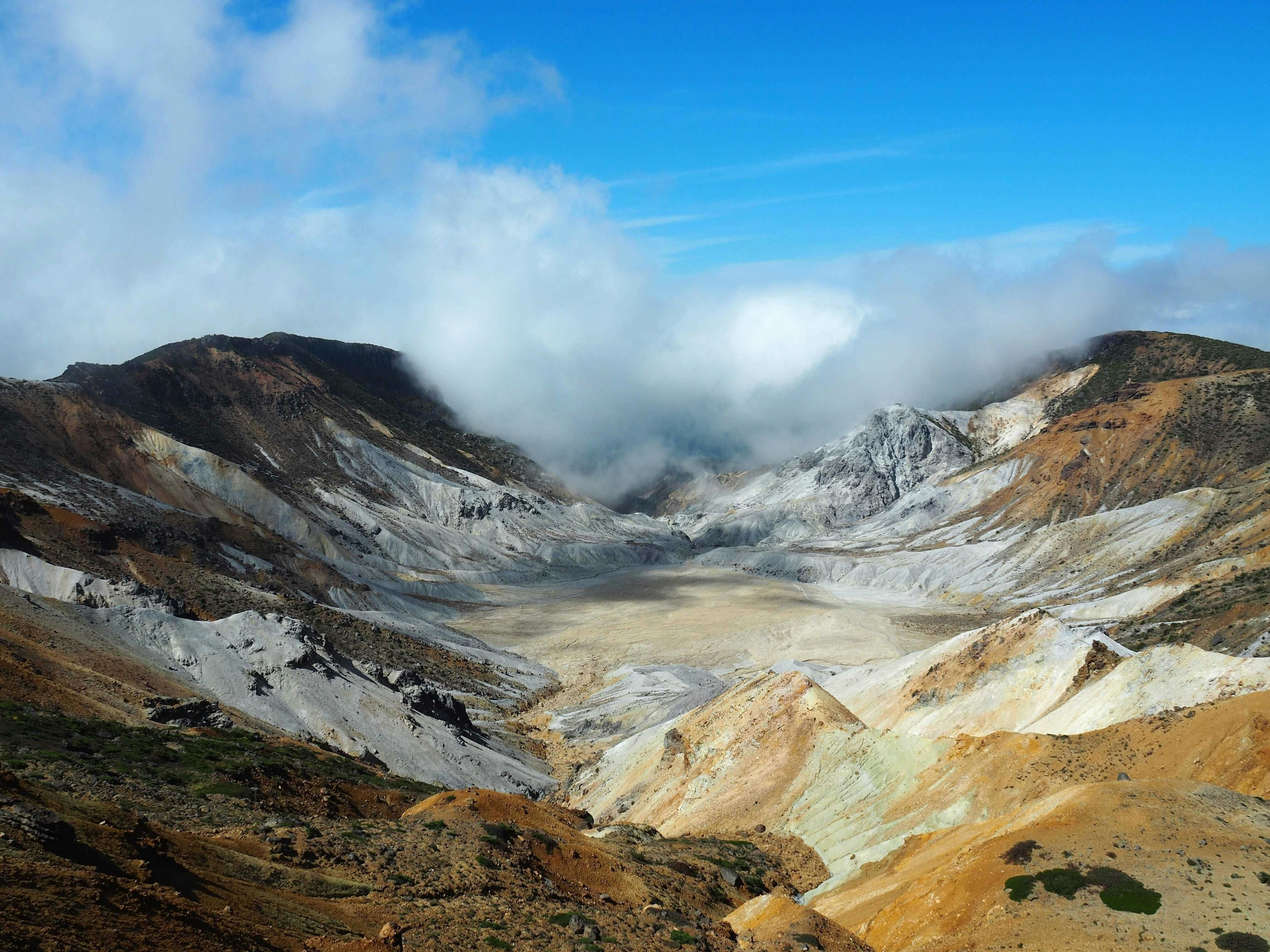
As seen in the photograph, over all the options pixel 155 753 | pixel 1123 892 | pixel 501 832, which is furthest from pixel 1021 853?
pixel 155 753

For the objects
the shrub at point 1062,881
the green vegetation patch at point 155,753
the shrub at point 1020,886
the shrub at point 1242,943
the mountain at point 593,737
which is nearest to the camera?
the shrub at point 1242,943

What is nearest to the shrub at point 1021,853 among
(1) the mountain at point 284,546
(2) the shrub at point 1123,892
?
(2) the shrub at point 1123,892

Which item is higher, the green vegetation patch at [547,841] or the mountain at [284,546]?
the mountain at [284,546]

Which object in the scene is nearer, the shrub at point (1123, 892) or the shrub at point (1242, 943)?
the shrub at point (1242, 943)

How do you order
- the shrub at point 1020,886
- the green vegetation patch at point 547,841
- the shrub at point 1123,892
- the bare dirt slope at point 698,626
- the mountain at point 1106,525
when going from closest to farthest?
the shrub at point 1123,892 < the shrub at point 1020,886 < the green vegetation patch at point 547,841 < the mountain at point 1106,525 < the bare dirt slope at point 698,626

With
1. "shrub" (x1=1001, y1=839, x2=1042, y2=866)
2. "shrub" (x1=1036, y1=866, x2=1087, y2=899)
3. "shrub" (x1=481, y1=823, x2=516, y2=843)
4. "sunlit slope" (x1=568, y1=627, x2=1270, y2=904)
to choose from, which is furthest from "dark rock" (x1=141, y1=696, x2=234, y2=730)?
"shrub" (x1=1036, y1=866, x2=1087, y2=899)

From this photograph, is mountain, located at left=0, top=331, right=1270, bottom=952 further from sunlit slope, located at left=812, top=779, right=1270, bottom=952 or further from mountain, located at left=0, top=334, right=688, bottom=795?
mountain, located at left=0, top=334, right=688, bottom=795

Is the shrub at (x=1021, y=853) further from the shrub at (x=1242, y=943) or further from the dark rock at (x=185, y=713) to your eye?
the dark rock at (x=185, y=713)

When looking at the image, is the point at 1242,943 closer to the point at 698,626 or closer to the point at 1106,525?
the point at 698,626

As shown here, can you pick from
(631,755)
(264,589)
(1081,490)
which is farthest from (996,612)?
(264,589)
